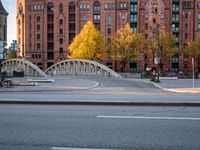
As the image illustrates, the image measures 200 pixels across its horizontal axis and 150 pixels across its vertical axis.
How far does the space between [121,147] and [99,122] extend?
9.51ft

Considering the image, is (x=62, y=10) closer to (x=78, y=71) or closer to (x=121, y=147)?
(x=78, y=71)

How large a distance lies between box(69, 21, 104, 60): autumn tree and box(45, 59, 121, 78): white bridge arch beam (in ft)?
26.5

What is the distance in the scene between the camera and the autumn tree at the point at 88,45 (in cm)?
7669

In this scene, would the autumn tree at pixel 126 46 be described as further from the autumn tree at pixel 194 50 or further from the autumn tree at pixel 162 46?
the autumn tree at pixel 194 50

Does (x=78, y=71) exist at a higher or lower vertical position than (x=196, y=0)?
lower

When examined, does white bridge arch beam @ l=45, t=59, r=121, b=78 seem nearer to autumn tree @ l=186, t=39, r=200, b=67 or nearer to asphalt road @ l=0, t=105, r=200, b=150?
autumn tree @ l=186, t=39, r=200, b=67

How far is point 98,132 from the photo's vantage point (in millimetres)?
8242

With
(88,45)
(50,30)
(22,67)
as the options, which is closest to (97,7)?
(50,30)

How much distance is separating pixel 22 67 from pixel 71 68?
9320mm

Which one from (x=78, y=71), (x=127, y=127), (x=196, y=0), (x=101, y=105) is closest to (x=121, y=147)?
(x=127, y=127)

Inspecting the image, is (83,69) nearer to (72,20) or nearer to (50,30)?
(72,20)

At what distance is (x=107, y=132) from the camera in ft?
27.0

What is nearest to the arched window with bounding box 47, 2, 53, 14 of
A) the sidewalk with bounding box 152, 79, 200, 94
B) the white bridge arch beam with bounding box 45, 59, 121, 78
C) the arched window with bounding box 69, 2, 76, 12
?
the arched window with bounding box 69, 2, 76, 12

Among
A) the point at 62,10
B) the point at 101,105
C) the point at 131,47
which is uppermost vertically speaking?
the point at 62,10
